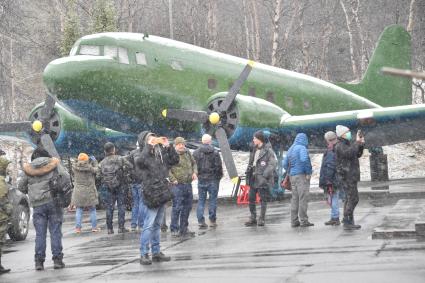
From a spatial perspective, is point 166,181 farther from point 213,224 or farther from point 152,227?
point 213,224

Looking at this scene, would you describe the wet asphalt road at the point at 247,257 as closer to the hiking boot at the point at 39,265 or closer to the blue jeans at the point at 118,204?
the hiking boot at the point at 39,265

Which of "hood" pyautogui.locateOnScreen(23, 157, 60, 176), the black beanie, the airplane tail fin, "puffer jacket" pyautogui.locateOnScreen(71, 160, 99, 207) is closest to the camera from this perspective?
"hood" pyautogui.locateOnScreen(23, 157, 60, 176)

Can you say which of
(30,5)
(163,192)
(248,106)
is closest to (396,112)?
(248,106)

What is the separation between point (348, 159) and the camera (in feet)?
42.3

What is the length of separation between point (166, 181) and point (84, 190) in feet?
18.1

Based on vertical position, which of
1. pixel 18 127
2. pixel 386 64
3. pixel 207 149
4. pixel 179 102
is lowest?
pixel 207 149

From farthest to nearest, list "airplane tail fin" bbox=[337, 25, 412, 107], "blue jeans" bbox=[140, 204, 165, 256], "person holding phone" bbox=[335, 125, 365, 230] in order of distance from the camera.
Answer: "airplane tail fin" bbox=[337, 25, 412, 107] < "person holding phone" bbox=[335, 125, 365, 230] < "blue jeans" bbox=[140, 204, 165, 256]

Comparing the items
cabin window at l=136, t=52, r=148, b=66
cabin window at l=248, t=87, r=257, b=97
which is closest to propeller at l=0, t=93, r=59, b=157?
cabin window at l=136, t=52, r=148, b=66

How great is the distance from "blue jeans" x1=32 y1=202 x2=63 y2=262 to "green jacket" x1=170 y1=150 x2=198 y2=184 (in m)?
→ 2.94

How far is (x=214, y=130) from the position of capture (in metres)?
20.0

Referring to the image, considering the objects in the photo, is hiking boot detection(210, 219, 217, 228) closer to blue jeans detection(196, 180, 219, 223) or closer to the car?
blue jeans detection(196, 180, 219, 223)

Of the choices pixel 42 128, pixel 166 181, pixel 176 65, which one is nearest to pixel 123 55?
pixel 176 65

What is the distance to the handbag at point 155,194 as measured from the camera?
10578 mm

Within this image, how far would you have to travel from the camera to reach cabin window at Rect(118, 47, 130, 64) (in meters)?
20.1
